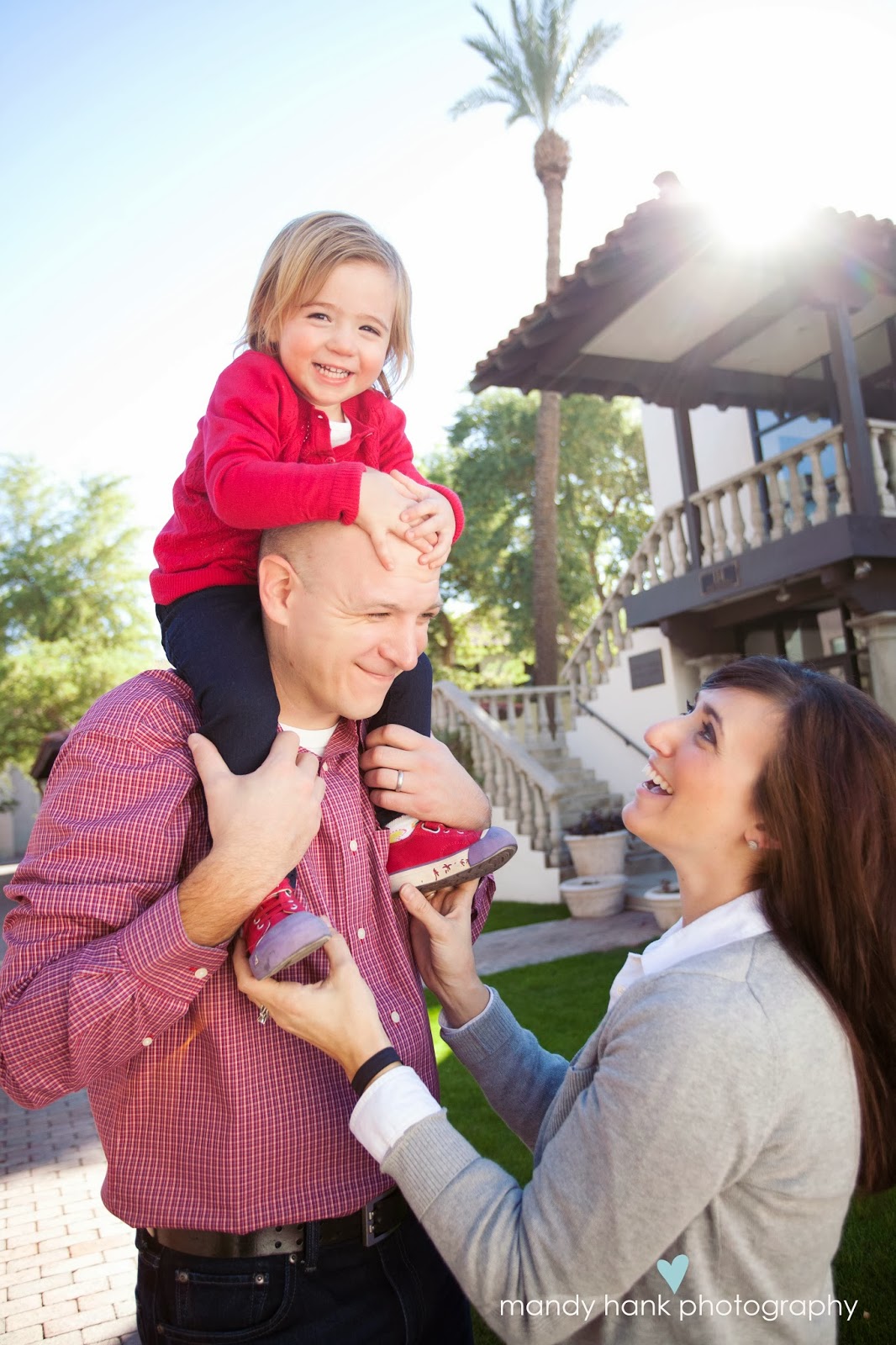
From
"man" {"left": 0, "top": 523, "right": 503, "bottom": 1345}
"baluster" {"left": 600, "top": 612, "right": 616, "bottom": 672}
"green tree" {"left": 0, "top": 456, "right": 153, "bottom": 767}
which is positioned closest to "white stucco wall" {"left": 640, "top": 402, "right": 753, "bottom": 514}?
"baluster" {"left": 600, "top": 612, "right": 616, "bottom": 672}

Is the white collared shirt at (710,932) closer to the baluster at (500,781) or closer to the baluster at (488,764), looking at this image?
the baluster at (500,781)

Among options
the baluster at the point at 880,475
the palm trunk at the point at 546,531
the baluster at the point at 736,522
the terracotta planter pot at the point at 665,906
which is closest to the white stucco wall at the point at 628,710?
the palm trunk at the point at 546,531

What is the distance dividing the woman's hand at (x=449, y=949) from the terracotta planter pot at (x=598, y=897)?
8743mm

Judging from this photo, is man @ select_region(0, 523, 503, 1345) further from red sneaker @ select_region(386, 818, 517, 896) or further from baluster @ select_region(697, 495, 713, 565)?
baluster @ select_region(697, 495, 713, 565)

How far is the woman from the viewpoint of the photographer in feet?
4.33

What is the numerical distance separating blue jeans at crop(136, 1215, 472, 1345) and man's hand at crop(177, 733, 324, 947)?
569 millimetres

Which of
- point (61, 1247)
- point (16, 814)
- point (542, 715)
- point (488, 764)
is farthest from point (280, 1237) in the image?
point (16, 814)

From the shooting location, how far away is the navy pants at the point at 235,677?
1.74 meters

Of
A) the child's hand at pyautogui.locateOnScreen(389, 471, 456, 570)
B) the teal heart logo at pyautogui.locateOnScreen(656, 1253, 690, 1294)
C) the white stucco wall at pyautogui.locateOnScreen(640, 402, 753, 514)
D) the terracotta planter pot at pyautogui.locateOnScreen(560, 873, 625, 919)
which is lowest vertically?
the terracotta planter pot at pyautogui.locateOnScreen(560, 873, 625, 919)

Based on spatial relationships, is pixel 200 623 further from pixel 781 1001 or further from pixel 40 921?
pixel 781 1001

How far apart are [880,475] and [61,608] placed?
103 ft

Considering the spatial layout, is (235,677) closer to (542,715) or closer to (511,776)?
(511,776)

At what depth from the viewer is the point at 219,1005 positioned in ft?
5.23

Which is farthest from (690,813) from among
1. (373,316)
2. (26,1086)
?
(373,316)
